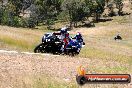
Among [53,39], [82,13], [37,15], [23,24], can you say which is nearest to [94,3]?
[82,13]

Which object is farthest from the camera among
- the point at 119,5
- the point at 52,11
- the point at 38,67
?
the point at 119,5

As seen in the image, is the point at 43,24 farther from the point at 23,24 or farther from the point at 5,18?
the point at 5,18

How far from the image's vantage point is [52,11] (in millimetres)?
142875

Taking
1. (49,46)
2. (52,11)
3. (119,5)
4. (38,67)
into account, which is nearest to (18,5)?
(52,11)

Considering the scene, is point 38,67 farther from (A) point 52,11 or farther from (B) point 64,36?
(A) point 52,11

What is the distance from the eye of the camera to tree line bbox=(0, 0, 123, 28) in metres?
119

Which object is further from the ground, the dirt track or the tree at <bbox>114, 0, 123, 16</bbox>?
the dirt track

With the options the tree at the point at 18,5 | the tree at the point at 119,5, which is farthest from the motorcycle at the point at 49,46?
the tree at the point at 119,5

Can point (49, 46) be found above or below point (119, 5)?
above

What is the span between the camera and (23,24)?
11838 centimetres

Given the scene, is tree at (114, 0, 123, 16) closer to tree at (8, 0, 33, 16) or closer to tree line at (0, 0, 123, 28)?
tree line at (0, 0, 123, 28)

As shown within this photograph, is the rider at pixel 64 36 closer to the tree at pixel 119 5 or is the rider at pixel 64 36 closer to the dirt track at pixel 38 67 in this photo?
the dirt track at pixel 38 67

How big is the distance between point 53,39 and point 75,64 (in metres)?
7.40

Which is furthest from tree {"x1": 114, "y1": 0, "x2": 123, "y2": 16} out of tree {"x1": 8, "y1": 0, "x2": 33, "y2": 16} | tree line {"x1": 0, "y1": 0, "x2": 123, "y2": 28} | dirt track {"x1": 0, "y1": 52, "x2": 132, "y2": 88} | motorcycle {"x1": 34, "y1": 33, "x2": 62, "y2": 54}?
dirt track {"x1": 0, "y1": 52, "x2": 132, "y2": 88}
